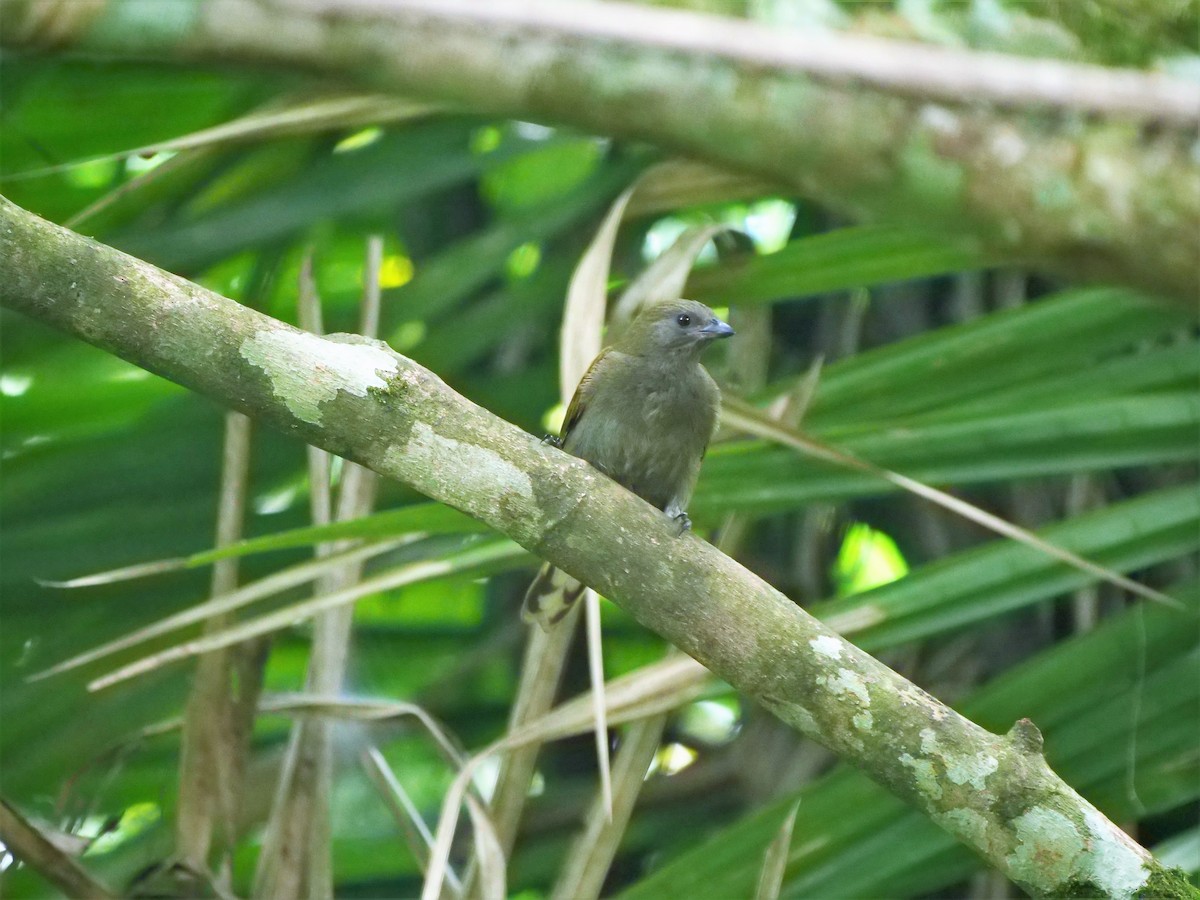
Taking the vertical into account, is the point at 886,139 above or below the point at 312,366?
above

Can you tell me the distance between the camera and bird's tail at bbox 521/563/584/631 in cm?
349

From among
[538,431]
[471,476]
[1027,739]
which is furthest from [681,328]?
[1027,739]

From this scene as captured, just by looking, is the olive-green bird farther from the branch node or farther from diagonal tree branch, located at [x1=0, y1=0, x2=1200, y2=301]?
the branch node

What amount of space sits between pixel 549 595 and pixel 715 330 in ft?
3.29

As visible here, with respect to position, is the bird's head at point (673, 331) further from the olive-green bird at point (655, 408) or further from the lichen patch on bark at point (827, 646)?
the lichen patch on bark at point (827, 646)

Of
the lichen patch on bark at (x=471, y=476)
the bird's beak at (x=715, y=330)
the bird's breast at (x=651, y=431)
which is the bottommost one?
the bird's breast at (x=651, y=431)

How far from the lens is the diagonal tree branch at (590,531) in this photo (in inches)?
84.7

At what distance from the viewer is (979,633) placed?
408 centimetres

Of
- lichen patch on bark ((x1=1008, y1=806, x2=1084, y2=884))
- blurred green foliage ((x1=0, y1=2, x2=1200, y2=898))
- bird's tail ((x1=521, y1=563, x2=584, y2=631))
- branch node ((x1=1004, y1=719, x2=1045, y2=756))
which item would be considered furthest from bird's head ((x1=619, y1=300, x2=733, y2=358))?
lichen patch on bark ((x1=1008, y1=806, x2=1084, y2=884))

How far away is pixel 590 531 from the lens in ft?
7.72

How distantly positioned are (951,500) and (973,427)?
Result: 0.34 m

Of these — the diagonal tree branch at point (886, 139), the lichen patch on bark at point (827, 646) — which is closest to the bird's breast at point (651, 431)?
the diagonal tree branch at point (886, 139)

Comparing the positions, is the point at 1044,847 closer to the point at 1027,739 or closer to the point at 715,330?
the point at 1027,739

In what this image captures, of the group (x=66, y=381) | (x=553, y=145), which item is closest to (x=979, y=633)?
(x=553, y=145)
